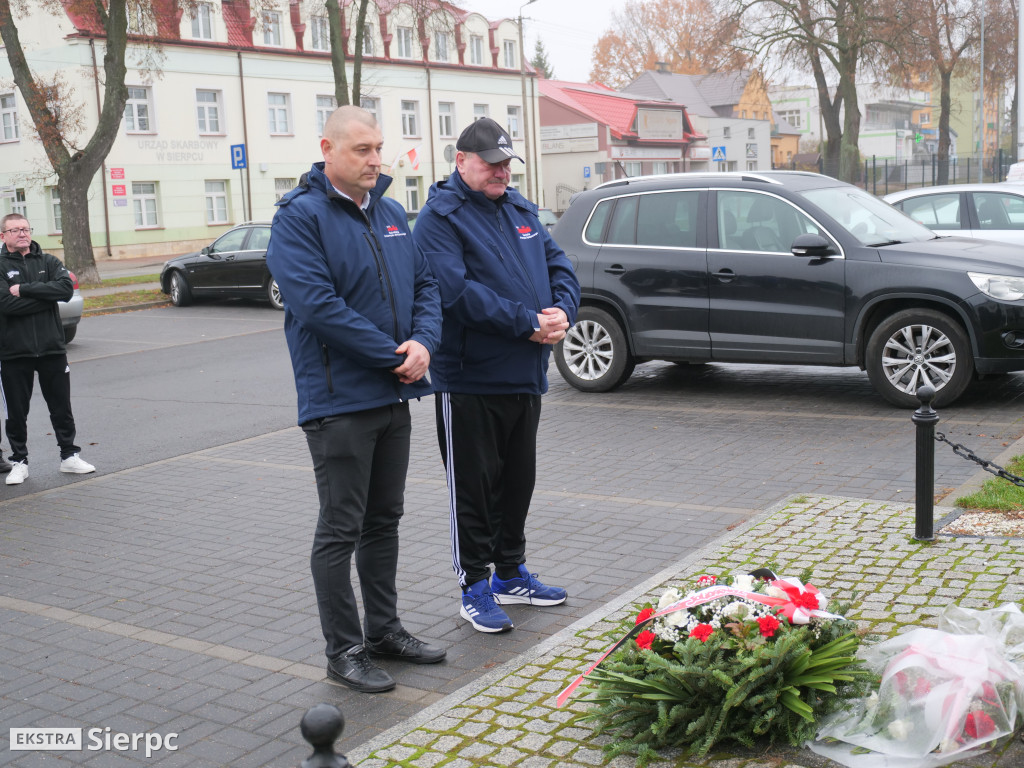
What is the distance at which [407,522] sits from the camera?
6.82 metres

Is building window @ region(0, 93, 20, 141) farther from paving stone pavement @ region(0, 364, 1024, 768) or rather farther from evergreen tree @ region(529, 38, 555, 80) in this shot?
evergreen tree @ region(529, 38, 555, 80)

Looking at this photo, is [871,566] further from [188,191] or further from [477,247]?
[188,191]

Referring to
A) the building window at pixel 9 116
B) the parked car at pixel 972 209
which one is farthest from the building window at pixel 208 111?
the parked car at pixel 972 209

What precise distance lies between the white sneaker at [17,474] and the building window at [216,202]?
34475 millimetres

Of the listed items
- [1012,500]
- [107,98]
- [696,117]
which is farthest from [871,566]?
[696,117]

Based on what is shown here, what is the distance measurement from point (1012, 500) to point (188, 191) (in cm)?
3794

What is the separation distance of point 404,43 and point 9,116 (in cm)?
1785

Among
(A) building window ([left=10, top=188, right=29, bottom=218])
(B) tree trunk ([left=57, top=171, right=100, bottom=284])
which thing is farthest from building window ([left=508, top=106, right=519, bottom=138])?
(B) tree trunk ([left=57, top=171, right=100, bottom=284])

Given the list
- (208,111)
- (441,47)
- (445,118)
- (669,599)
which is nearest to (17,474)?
(669,599)

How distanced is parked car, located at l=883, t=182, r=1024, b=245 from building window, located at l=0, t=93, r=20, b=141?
32767 millimetres

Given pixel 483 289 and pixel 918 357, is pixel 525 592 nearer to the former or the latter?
pixel 483 289

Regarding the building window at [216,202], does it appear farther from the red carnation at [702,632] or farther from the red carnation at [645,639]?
the red carnation at [702,632]

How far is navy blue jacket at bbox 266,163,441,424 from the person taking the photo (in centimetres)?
418

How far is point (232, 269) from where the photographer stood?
2178 cm
